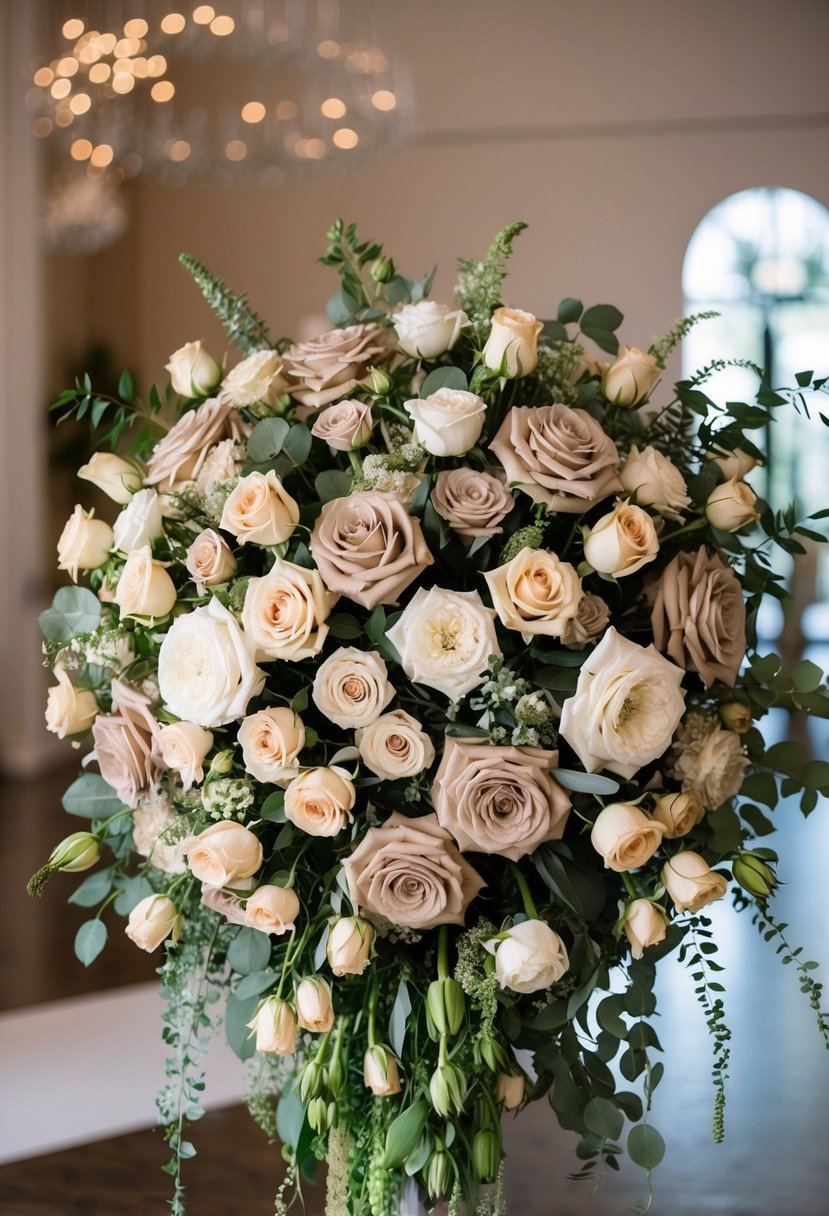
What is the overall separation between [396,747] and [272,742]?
0.08m

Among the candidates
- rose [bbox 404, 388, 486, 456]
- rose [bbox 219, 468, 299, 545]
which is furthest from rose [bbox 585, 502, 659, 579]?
rose [bbox 219, 468, 299, 545]

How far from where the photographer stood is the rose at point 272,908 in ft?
2.74

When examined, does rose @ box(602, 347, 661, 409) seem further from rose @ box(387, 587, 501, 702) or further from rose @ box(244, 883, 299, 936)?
rose @ box(244, 883, 299, 936)

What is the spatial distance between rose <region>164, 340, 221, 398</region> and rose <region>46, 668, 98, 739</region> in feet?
0.83

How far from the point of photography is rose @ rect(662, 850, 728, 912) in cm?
83

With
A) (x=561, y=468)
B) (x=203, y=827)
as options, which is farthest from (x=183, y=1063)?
(x=561, y=468)

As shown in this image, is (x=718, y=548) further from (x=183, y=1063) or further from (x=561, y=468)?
(x=183, y=1063)

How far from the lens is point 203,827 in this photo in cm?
92

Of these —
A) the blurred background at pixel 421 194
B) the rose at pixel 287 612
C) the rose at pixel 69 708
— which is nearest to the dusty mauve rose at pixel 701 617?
the rose at pixel 287 612

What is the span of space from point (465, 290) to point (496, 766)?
1.36ft

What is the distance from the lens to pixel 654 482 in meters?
0.89

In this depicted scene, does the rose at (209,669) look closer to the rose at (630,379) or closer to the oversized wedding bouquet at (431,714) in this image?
the oversized wedding bouquet at (431,714)

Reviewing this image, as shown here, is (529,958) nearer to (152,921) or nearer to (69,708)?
(152,921)

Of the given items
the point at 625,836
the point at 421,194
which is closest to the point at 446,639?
the point at 625,836
